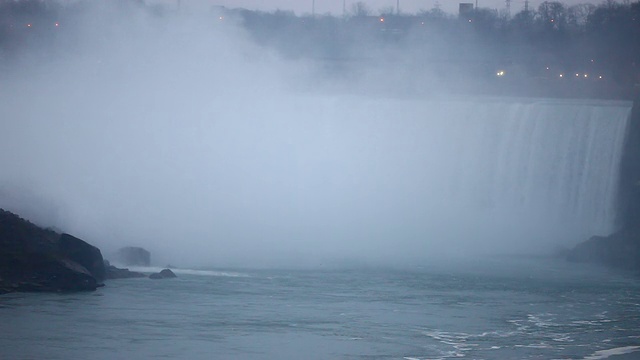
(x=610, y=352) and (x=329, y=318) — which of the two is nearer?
(x=610, y=352)

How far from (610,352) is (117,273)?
7885mm

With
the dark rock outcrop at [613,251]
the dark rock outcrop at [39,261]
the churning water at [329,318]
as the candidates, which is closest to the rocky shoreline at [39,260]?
the dark rock outcrop at [39,261]

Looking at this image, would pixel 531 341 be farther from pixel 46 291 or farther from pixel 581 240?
pixel 581 240

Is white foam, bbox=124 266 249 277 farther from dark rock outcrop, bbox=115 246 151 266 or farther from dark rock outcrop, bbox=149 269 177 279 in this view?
dark rock outcrop, bbox=149 269 177 279

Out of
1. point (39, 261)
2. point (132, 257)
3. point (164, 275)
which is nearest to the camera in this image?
point (39, 261)

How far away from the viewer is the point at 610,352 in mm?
13602

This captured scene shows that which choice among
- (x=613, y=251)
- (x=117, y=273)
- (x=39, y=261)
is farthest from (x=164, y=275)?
(x=613, y=251)

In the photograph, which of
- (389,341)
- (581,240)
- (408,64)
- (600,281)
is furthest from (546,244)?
(389,341)

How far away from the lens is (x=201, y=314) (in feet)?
50.2

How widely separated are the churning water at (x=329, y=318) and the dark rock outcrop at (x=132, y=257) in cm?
101

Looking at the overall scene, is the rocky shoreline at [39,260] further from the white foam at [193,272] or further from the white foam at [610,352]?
the white foam at [610,352]

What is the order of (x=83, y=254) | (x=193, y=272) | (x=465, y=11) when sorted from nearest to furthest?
(x=83, y=254), (x=193, y=272), (x=465, y=11)

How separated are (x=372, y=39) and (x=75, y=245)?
1857 cm

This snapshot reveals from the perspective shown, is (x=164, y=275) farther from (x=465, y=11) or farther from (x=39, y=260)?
(x=465, y=11)
